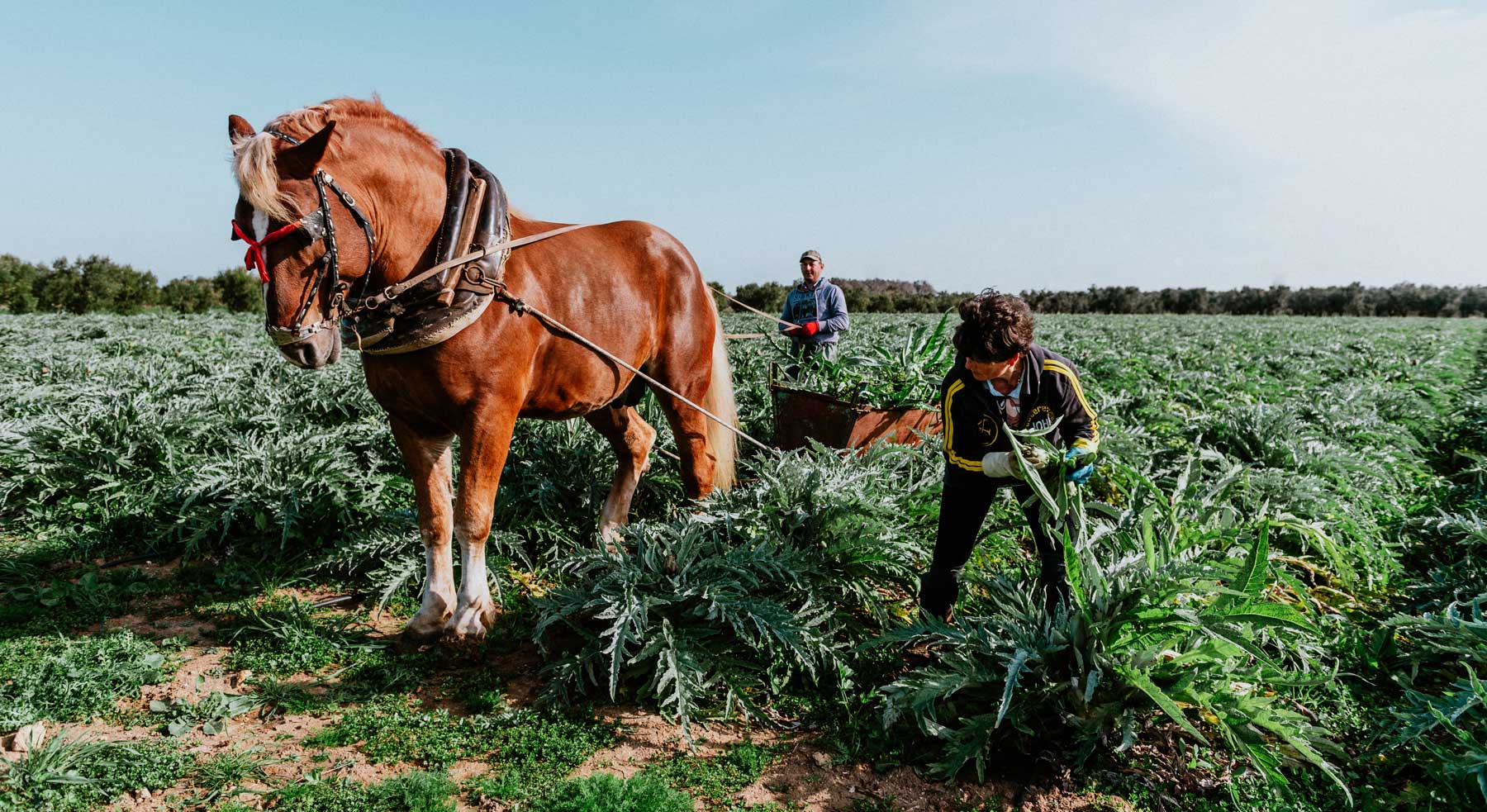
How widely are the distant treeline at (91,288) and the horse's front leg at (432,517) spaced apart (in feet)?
87.6

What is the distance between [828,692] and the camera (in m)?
3.36

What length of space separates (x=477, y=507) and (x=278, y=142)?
65.4 inches

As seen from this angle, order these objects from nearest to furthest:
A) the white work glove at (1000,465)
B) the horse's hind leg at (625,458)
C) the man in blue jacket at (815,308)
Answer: the white work glove at (1000,465)
the horse's hind leg at (625,458)
the man in blue jacket at (815,308)

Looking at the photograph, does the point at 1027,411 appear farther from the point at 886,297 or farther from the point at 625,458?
the point at 886,297

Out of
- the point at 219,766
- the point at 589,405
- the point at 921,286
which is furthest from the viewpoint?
the point at 921,286

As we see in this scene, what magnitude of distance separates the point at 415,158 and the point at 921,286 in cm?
3814

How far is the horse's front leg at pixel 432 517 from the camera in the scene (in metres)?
3.52

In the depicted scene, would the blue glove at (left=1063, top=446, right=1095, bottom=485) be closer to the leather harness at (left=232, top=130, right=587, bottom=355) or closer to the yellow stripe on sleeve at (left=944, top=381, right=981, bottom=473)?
the yellow stripe on sleeve at (left=944, top=381, right=981, bottom=473)

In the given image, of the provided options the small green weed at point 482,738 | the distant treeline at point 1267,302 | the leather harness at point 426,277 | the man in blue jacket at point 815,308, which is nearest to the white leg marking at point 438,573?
the small green weed at point 482,738

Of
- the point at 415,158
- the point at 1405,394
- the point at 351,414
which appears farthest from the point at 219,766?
the point at 1405,394

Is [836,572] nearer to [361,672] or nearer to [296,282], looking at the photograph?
[361,672]

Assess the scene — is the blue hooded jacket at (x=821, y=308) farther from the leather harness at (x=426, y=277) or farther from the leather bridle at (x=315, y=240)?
the leather bridle at (x=315, y=240)

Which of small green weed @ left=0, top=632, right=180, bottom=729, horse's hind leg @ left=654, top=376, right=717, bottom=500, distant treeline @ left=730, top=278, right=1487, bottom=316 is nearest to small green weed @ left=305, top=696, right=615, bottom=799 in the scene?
small green weed @ left=0, top=632, right=180, bottom=729

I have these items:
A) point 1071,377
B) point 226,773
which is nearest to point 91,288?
point 226,773
